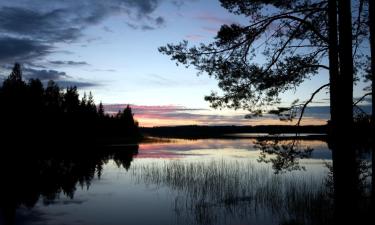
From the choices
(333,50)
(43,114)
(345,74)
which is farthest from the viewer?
Answer: (43,114)

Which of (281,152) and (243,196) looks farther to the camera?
(243,196)

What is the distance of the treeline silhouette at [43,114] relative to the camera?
6644cm

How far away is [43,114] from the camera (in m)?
77.3

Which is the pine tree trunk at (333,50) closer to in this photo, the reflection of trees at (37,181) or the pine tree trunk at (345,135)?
the pine tree trunk at (345,135)

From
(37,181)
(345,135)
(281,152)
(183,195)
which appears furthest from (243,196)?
(37,181)

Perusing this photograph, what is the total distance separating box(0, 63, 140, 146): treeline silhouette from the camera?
66.4 m

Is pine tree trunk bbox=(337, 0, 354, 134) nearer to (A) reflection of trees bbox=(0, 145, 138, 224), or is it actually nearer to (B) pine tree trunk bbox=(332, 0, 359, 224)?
(B) pine tree trunk bbox=(332, 0, 359, 224)

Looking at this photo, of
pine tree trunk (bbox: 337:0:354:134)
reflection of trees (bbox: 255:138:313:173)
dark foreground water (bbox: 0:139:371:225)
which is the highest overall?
pine tree trunk (bbox: 337:0:354:134)

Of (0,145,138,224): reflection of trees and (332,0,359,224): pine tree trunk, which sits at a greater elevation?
(332,0,359,224): pine tree trunk

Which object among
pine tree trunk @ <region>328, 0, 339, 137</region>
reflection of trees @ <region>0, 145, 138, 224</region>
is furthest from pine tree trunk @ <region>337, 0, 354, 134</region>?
reflection of trees @ <region>0, 145, 138, 224</region>

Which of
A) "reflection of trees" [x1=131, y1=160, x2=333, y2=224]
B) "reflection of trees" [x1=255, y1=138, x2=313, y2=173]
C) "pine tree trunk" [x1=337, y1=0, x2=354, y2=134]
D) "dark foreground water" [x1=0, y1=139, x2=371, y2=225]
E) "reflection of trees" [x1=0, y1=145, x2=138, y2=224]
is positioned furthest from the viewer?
"reflection of trees" [x1=0, y1=145, x2=138, y2=224]

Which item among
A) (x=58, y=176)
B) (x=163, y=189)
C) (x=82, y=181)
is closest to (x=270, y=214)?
(x=163, y=189)

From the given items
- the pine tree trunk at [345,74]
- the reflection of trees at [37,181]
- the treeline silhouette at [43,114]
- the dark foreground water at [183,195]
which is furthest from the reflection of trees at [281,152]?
the treeline silhouette at [43,114]

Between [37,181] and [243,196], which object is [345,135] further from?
[37,181]
